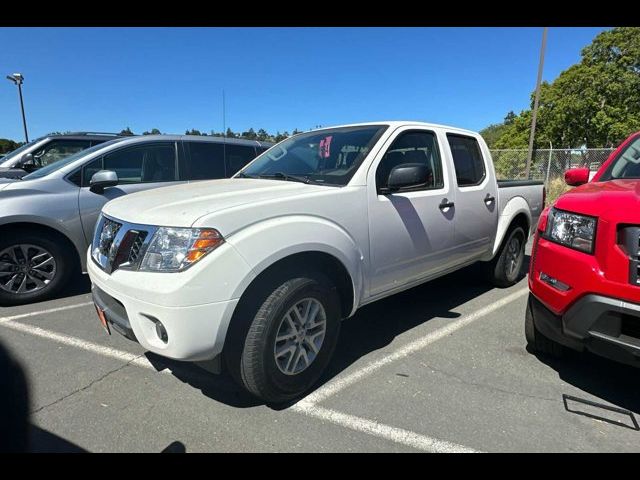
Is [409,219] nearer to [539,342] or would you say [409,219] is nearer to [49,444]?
[539,342]

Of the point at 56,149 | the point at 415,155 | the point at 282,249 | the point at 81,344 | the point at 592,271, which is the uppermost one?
the point at 56,149

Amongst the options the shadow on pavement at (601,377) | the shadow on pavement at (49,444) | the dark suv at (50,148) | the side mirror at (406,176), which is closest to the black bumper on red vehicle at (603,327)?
the shadow on pavement at (601,377)

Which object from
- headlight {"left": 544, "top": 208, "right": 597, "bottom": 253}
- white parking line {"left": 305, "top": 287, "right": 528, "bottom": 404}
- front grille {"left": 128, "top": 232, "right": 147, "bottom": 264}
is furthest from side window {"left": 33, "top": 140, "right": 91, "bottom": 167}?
headlight {"left": 544, "top": 208, "right": 597, "bottom": 253}

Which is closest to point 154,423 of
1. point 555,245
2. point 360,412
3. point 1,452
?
point 1,452

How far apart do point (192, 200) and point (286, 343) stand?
1083mm

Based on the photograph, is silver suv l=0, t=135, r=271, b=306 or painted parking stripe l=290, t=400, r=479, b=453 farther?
silver suv l=0, t=135, r=271, b=306

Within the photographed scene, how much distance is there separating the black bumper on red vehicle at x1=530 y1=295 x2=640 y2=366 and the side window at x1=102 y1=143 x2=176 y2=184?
15.3ft

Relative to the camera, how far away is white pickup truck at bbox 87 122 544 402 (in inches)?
84.1

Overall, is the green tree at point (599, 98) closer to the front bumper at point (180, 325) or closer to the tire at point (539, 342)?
the tire at point (539, 342)

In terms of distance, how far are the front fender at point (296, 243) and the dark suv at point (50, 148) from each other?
576 cm

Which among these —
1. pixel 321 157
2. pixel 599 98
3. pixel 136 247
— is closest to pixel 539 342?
pixel 321 157

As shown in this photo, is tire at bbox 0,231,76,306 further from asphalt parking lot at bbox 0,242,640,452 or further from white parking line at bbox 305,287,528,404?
white parking line at bbox 305,287,528,404

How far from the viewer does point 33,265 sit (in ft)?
14.0
